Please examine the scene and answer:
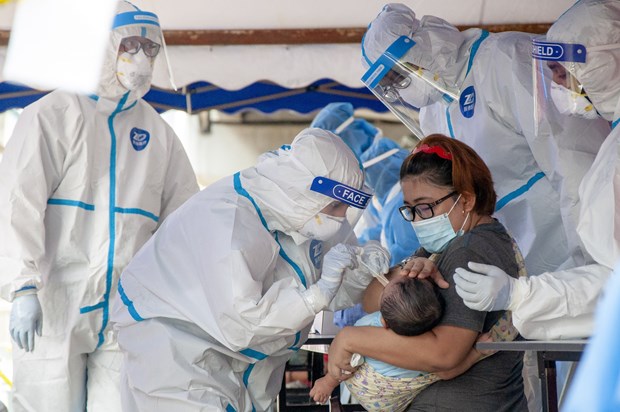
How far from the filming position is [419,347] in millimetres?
2078

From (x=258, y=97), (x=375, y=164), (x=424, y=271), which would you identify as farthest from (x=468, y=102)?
(x=258, y=97)

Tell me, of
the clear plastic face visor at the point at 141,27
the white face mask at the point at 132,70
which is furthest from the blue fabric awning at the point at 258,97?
the white face mask at the point at 132,70

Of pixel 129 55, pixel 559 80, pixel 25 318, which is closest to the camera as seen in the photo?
pixel 559 80

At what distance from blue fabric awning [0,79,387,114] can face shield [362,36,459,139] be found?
174 centimetres

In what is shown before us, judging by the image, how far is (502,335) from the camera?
223cm

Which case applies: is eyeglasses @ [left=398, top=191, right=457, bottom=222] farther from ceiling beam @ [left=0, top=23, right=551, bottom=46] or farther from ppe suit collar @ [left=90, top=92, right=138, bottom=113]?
ceiling beam @ [left=0, top=23, right=551, bottom=46]

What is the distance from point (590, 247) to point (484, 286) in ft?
1.40

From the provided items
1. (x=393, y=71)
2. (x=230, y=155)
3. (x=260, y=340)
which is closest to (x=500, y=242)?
(x=260, y=340)

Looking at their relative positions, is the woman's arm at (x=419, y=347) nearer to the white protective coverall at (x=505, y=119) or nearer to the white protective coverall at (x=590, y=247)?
the white protective coverall at (x=590, y=247)

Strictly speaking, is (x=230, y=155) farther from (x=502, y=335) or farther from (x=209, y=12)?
(x=502, y=335)

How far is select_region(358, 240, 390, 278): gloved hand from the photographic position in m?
2.61

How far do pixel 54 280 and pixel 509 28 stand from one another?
225 cm

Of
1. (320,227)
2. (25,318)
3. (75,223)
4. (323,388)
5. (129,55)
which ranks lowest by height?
(25,318)

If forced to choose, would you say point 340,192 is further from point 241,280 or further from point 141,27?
point 141,27
